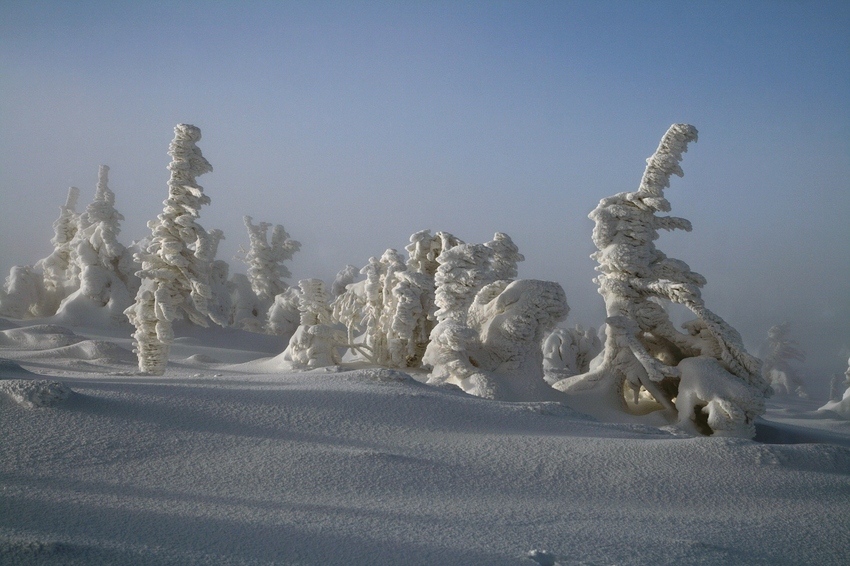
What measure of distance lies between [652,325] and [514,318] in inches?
124

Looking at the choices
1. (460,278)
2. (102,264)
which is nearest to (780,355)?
(460,278)

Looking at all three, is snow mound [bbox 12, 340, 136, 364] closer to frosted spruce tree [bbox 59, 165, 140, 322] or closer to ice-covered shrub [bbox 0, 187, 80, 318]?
frosted spruce tree [bbox 59, 165, 140, 322]

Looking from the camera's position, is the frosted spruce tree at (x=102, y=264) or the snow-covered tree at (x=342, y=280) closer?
the frosted spruce tree at (x=102, y=264)

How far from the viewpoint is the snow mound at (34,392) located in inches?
216

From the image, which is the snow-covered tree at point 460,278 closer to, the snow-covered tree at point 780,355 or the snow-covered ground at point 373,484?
the snow-covered ground at point 373,484

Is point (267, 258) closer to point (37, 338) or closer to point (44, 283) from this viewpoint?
point (44, 283)

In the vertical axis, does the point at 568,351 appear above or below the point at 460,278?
below

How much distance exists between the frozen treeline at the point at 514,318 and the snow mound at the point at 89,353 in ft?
11.3

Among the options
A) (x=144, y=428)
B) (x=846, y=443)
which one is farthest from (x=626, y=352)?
(x=144, y=428)

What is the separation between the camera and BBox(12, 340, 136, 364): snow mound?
17859 millimetres

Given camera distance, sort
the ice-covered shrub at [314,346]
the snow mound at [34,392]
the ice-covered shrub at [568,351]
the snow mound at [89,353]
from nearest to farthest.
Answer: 1. the snow mound at [34,392]
2. the ice-covered shrub at [314,346]
3. the snow mound at [89,353]
4. the ice-covered shrub at [568,351]

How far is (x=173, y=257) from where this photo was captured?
14969mm

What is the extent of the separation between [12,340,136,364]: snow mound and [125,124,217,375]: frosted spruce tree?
12.9 feet

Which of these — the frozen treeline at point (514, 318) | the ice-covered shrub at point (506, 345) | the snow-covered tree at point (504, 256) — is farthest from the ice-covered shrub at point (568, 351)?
the ice-covered shrub at point (506, 345)
